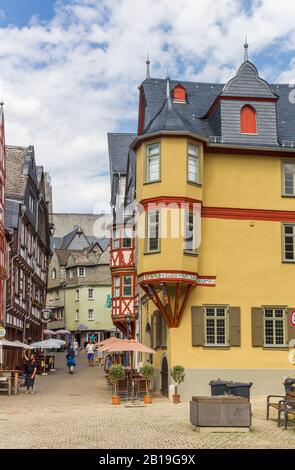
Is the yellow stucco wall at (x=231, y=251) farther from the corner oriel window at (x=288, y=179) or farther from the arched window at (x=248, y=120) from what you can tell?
the arched window at (x=248, y=120)

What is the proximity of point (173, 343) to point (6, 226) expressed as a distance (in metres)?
18.1

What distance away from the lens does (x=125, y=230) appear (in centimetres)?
4778

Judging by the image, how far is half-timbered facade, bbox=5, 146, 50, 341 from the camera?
4384 cm

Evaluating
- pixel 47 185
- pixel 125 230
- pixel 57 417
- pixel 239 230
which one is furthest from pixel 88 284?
pixel 57 417

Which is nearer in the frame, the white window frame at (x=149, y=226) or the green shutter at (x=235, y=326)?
the white window frame at (x=149, y=226)

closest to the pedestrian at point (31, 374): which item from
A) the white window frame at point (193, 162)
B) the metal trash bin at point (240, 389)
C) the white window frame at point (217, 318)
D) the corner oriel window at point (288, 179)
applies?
the white window frame at point (217, 318)

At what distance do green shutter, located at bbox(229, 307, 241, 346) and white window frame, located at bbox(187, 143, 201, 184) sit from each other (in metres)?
5.10

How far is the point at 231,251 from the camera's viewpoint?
29.3 metres

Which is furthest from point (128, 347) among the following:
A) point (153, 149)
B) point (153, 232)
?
point (153, 149)

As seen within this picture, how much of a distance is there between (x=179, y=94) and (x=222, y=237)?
23.5 ft

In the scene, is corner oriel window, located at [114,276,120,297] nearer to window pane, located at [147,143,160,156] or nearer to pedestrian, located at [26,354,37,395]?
pedestrian, located at [26,354,37,395]

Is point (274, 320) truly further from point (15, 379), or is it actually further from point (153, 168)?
point (15, 379)

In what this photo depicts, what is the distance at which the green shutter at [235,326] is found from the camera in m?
28.4

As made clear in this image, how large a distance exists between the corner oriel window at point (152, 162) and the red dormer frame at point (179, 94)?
4.47 meters
